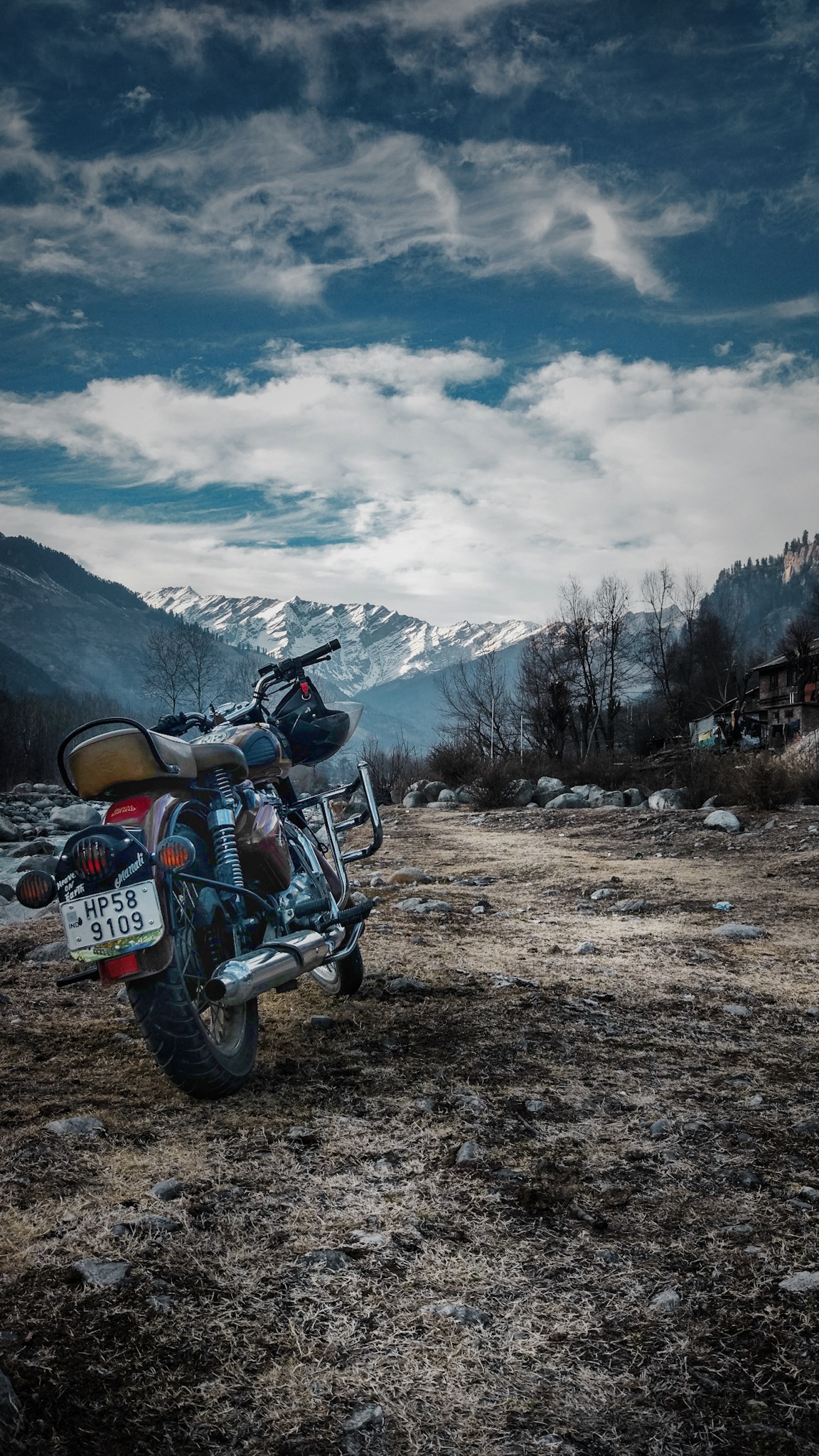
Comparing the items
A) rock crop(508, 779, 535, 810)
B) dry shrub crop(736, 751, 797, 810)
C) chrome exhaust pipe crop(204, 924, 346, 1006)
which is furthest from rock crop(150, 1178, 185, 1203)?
rock crop(508, 779, 535, 810)

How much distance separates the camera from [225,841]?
329 cm

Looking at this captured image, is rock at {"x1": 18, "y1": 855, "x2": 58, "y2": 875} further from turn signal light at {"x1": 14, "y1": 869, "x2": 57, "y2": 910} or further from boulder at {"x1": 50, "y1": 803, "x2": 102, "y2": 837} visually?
boulder at {"x1": 50, "y1": 803, "x2": 102, "y2": 837}

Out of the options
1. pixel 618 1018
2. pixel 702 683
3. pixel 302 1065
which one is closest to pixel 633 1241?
pixel 302 1065

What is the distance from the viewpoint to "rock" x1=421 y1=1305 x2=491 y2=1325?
174 cm

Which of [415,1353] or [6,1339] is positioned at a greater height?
[6,1339]

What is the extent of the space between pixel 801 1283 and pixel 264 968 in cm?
180

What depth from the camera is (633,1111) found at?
2.82m

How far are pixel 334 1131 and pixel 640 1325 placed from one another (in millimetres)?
1219

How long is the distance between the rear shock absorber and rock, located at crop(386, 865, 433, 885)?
5.36 metres

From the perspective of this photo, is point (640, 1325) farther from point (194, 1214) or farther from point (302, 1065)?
point (302, 1065)

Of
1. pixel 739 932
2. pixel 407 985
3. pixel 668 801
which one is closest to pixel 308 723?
pixel 407 985

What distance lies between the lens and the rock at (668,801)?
16.5 meters

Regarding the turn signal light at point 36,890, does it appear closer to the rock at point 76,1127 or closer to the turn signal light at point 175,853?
the turn signal light at point 175,853

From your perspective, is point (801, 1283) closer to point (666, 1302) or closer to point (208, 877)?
point (666, 1302)
